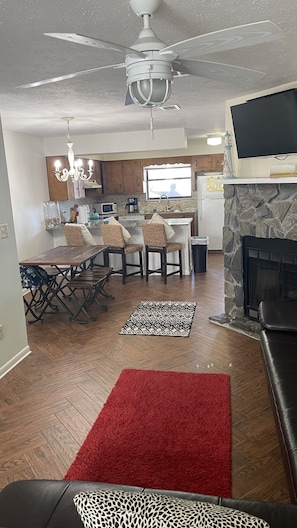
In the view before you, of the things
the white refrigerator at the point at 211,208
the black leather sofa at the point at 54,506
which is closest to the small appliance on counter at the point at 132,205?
the white refrigerator at the point at 211,208

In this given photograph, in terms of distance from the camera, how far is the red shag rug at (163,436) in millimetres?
2006

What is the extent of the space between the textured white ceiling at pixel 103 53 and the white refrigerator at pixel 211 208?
3.53 m

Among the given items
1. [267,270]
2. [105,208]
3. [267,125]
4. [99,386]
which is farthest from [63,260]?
[105,208]

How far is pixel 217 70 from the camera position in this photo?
5.61 ft

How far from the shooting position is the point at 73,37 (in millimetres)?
1247

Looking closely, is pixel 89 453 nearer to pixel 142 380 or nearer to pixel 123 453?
pixel 123 453

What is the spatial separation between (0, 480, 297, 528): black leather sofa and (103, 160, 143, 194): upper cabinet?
7.67m

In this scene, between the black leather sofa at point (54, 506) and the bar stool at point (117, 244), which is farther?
the bar stool at point (117, 244)

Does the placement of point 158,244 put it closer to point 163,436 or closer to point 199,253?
point 199,253

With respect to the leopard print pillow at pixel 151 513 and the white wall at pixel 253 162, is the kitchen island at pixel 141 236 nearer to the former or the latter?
the white wall at pixel 253 162

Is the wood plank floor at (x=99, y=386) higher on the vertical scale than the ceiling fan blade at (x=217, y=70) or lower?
lower

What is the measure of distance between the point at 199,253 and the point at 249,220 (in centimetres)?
266

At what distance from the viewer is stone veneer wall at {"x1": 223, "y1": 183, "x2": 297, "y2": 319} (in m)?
3.47

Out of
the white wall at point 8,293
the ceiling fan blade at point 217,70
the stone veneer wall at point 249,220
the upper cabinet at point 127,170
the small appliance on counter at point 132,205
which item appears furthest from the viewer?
the small appliance on counter at point 132,205
